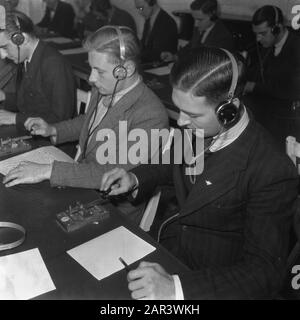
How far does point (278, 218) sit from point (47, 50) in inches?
67.3

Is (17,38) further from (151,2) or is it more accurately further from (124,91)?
(151,2)

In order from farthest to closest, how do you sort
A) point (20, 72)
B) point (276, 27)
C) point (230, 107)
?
1. point (276, 27)
2. point (20, 72)
3. point (230, 107)

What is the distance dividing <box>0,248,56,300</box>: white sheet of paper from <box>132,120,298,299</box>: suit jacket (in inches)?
14.5

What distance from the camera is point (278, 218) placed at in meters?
1.10

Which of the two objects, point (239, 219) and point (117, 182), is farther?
point (117, 182)

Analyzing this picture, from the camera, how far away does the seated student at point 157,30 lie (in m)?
4.35

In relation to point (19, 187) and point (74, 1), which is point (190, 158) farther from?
point (74, 1)

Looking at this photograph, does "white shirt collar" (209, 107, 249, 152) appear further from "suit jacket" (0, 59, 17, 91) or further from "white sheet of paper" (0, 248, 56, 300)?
"suit jacket" (0, 59, 17, 91)

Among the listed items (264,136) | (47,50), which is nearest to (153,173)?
(264,136)

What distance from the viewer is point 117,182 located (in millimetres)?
1412

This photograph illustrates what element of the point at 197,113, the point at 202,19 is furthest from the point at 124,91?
the point at 202,19

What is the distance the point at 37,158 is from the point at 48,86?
722 mm

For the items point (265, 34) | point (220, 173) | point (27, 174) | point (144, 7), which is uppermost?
point (144, 7)
